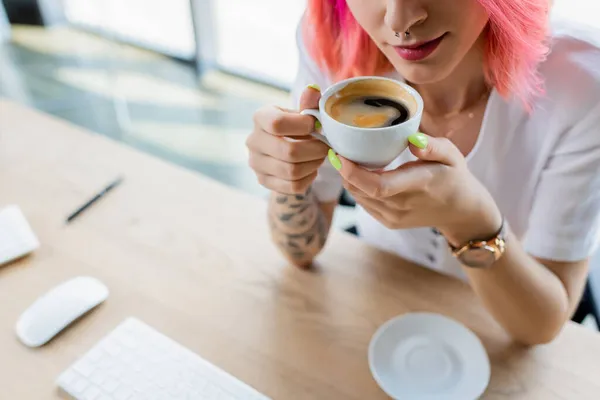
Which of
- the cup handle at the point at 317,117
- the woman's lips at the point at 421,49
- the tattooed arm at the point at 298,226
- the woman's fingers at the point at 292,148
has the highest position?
the woman's lips at the point at 421,49

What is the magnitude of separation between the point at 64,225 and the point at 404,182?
2.30ft

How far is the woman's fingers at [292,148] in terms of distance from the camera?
75 centimetres

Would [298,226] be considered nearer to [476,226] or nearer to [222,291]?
[222,291]

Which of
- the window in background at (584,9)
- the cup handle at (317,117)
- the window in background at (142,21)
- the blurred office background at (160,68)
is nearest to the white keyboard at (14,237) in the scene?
the cup handle at (317,117)

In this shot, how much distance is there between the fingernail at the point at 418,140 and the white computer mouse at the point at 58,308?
58cm

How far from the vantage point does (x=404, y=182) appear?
662mm

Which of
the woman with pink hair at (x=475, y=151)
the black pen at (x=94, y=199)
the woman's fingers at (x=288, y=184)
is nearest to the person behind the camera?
the woman with pink hair at (x=475, y=151)

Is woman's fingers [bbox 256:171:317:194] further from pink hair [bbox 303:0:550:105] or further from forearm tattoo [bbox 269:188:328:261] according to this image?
pink hair [bbox 303:0:550:105]

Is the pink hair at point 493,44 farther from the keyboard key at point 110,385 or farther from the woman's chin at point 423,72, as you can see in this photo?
the keyboard key at point 110,385

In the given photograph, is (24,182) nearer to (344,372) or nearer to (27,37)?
(344,372)

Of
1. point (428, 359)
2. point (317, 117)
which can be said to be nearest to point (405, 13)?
point (317, 117)

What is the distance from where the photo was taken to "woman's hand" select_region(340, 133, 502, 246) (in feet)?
2.14

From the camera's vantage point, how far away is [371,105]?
699 millimetres

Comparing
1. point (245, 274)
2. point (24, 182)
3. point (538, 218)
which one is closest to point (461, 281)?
point (538, 218)
